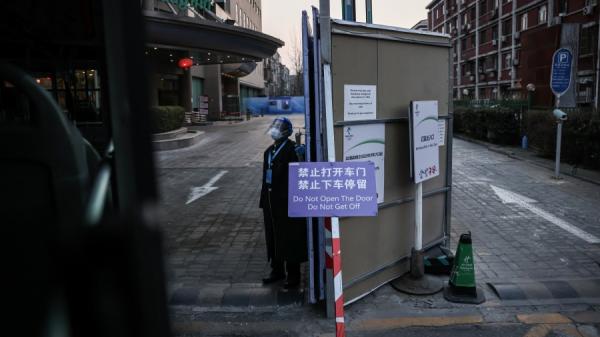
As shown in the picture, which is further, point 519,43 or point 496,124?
point 519,43

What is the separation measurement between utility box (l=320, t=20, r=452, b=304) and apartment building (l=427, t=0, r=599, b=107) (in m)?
8.70

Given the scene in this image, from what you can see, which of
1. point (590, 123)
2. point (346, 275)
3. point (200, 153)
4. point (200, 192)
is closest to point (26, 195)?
point (346, 275)

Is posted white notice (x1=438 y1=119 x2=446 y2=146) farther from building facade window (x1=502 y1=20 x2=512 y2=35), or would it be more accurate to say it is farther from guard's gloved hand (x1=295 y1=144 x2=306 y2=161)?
building facade window (x1=502 y1=20 x2=512 y2=35)

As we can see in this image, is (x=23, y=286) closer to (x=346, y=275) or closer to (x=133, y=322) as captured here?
(x=133, y=322)

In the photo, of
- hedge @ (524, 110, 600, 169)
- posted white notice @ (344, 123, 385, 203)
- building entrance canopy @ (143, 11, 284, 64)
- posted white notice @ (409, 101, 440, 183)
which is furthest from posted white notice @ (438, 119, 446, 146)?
building entrance canopy @ (143, 11, 284, 64)

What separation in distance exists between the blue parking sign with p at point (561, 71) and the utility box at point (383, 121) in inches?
275

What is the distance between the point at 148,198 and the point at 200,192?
9648 millimetres

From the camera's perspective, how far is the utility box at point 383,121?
14.7 ft

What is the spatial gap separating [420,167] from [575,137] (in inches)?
367

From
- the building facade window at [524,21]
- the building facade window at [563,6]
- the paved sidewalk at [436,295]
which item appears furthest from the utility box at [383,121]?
the building facade window at [524,21]

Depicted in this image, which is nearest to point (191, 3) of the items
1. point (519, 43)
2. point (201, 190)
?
point (201, 190)

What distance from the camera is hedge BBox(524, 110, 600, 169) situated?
11776 millimetres

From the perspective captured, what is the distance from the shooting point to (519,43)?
48.0 metres

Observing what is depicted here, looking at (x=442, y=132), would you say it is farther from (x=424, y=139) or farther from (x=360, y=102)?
(x=360, y=102)
